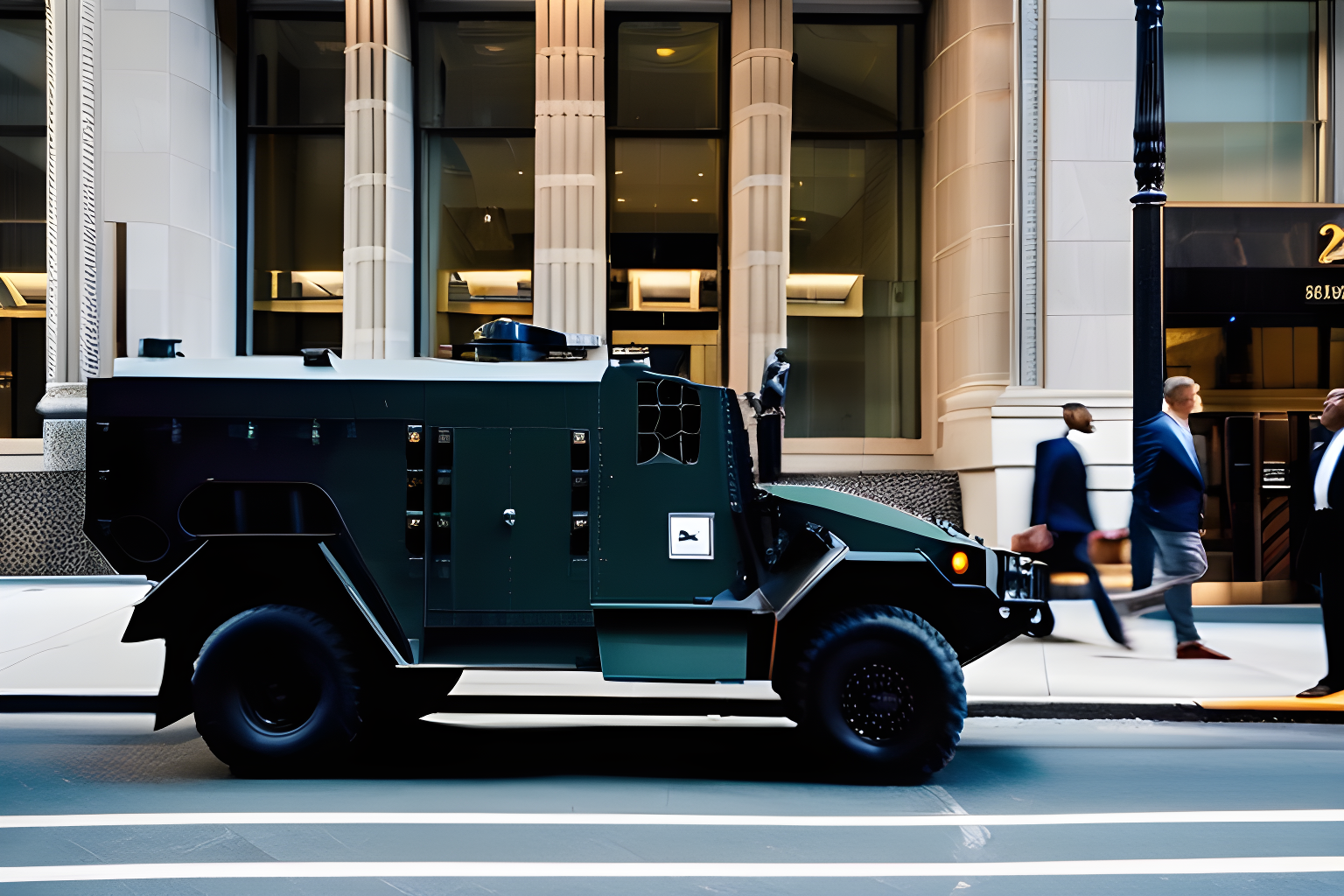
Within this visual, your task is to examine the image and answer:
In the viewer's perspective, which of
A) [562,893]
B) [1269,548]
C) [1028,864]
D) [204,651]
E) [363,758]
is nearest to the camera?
[562,893]

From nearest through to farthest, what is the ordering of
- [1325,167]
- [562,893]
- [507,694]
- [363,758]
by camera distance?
[562,893], [363,758], [507,694], [1325,167]

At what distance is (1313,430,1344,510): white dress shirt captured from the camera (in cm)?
643

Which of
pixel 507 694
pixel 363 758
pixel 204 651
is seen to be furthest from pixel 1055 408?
pixel 204 651

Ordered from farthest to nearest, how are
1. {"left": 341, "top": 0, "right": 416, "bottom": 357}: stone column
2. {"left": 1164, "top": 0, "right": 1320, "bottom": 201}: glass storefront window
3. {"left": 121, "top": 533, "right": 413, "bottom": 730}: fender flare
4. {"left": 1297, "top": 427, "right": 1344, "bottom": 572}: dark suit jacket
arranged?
1. {"left": 341, "top": 0, "right": 416, "bottom": 357}: stone column
2. {"left": 1164, "top": 0, "right": 1320, "bottom": 201}: glass storefront window
3. {"left": 1297, "top": 427, "right": 1344, "bottom": 572}: dark suit jacket
4. {"left": 121, "top": 533, "right": 413, "bottom": 730}: fender flare

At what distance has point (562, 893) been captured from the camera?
11.6ft

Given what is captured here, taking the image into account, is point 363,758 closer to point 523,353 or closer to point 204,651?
point 204,651

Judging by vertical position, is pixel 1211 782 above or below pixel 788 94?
below

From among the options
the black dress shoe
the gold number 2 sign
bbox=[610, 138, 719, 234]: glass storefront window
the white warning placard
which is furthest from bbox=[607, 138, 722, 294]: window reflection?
the white warning placard

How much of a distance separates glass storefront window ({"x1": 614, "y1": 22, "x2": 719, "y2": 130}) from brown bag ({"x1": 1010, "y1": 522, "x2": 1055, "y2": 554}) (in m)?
8.36

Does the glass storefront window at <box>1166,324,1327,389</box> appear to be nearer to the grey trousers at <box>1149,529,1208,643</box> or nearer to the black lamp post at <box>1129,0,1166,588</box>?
the grey trousers at <box>1149,529,1208,643</box>

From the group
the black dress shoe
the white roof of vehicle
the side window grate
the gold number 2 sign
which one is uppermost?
the gold number 2 sign

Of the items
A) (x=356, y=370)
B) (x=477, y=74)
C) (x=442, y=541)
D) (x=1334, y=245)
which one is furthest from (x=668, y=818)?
(x=477, y=74)

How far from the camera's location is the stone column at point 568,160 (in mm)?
12992

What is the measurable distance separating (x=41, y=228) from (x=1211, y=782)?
15.0 meters
